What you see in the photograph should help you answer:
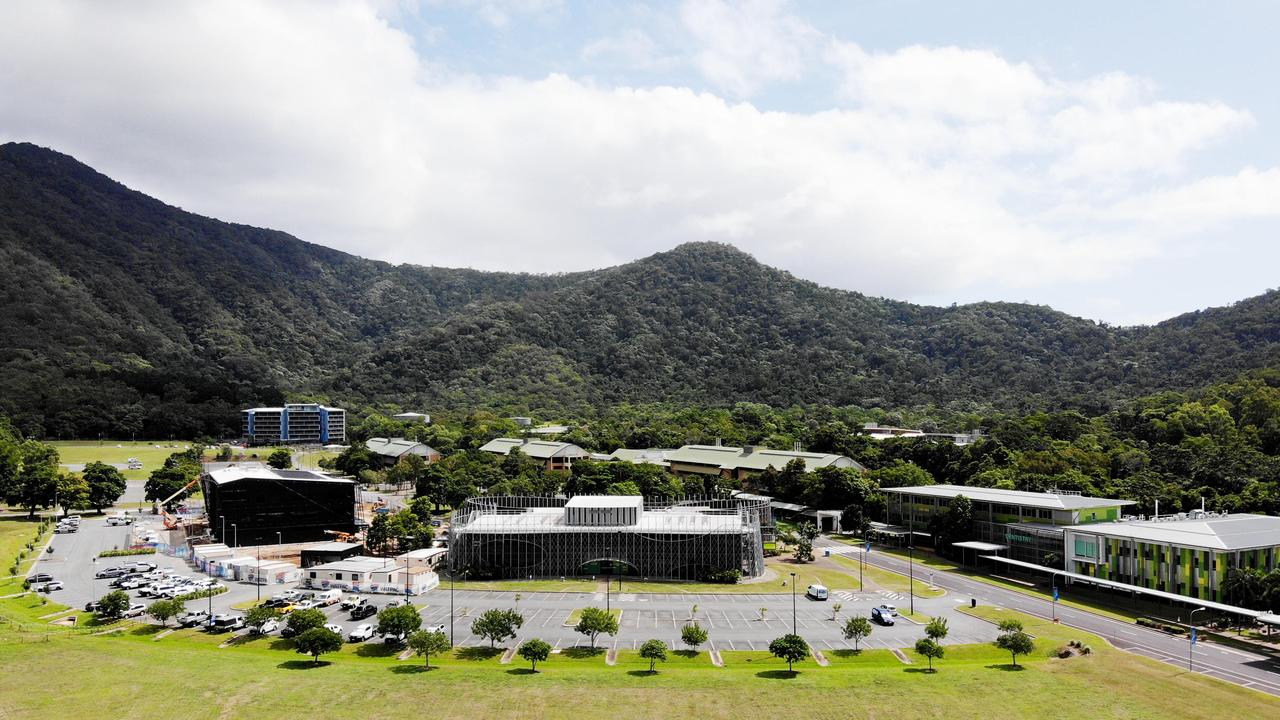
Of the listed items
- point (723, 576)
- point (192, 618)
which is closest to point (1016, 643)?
point (723, 576)

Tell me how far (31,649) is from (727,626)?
4694 centimetres

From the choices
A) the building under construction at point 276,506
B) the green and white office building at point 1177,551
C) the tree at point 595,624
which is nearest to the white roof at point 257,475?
the building under construction at point 276,506

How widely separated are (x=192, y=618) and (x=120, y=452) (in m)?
127

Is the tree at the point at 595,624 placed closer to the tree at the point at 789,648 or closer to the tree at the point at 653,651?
the tree at the point at 653,651

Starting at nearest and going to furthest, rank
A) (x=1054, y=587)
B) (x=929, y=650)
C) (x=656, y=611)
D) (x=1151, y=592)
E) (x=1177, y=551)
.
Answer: (x=929, y=650), (x=656, y=611), (x=1151, y=592), (x=1177, y=551), (x=1054, y=587)

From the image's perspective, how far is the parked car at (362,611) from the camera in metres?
60.8

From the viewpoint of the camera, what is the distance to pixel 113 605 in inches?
2312

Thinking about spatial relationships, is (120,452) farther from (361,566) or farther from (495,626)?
(495,626)

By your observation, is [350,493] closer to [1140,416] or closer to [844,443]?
[844,443]

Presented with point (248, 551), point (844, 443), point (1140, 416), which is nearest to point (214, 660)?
point (248, 551)

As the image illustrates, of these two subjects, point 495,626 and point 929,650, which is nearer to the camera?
point 929,650

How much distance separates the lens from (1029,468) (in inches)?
4584

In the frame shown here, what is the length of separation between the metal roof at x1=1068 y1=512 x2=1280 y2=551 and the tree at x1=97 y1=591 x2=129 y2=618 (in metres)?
81.4

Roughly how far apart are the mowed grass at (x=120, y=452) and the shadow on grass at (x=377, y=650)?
113777 millimetres
